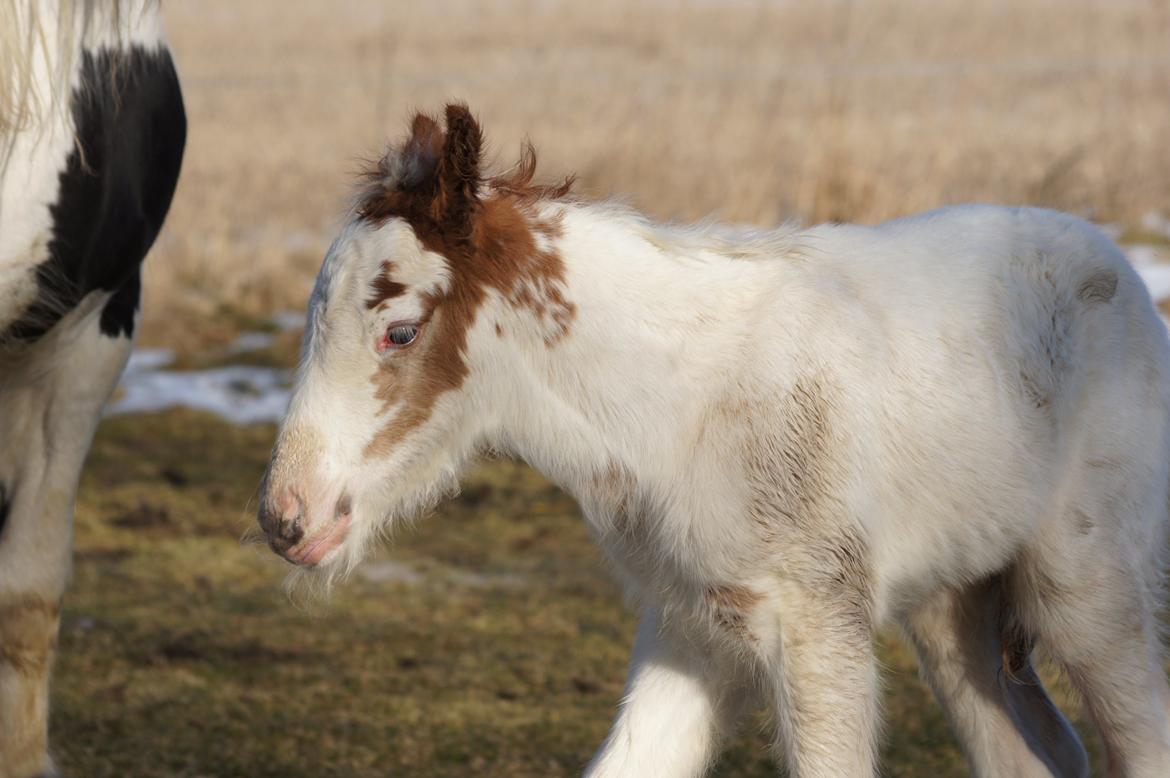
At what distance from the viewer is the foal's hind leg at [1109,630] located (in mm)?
3539

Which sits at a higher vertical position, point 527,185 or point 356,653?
point 527,185

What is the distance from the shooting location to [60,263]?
4.06 m

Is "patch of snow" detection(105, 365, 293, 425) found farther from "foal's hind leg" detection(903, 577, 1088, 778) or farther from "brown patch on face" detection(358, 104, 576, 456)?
"brown patch on face" detection(358, 104, 576, 456)

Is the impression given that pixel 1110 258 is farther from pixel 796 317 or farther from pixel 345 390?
pixel 345 390

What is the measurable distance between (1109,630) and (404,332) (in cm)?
182

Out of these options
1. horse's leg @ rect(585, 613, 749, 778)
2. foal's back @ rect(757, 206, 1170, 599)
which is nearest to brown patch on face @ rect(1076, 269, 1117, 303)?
foal's back @ rect(757, 206, 1170, 599)

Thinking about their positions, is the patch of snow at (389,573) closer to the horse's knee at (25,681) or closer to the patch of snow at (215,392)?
the patch of snow at (215,392)

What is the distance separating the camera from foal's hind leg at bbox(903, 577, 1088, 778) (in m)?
3.88

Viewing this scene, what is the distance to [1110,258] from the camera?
3.73 metres

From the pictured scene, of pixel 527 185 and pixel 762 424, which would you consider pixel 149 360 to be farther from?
pixel 762 424

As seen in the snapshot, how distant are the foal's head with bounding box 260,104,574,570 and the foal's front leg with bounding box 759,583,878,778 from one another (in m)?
0.80

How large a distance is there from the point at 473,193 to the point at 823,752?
1.41 metres

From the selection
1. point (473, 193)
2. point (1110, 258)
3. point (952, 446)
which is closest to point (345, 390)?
point (473, 193)

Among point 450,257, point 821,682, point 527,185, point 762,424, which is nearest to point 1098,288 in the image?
point 762,424
